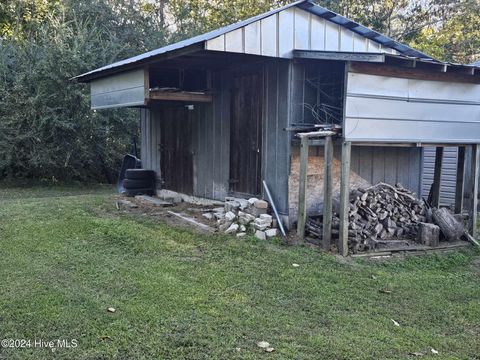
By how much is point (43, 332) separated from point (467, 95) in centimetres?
621

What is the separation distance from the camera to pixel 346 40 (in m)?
7.36

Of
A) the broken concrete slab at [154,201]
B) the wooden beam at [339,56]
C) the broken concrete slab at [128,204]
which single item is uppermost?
the wooden beam at [339,56]

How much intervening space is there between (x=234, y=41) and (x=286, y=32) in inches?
39.7

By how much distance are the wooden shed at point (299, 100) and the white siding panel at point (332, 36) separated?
15mm

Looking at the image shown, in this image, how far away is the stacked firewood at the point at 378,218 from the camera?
596 cm

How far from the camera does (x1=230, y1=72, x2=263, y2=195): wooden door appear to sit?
23.6 feet

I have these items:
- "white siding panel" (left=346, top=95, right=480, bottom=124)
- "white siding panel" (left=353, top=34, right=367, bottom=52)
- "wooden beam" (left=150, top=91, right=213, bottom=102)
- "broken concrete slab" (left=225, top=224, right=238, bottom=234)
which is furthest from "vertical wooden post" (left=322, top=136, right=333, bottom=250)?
"wooden beam" (left=150, top=91, right=213, bottom=102)

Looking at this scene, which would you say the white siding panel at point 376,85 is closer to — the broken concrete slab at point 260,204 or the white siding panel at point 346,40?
the white siding panel at point 346,40

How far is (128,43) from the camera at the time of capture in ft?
52.8

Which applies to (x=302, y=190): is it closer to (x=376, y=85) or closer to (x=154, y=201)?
(x=376, y=85)

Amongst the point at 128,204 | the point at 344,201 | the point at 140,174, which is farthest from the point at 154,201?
the point at 344,201

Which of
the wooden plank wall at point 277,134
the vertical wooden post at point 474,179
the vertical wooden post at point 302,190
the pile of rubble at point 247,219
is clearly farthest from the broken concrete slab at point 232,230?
the vertical wooden post at point 474,179

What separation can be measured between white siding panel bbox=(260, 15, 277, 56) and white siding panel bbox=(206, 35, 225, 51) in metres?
0.70

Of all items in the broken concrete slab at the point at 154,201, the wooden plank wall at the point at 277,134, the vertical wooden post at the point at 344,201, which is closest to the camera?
the vertical wooden post at the point at 344,201
